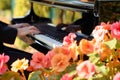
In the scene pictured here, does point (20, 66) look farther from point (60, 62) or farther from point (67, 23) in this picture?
point (67, 23)

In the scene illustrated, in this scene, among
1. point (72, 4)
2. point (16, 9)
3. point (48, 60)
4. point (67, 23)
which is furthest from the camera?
point (16, 9)

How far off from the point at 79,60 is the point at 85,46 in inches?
3.0

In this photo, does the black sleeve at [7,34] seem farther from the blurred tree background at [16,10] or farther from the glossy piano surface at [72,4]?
the blurred tree background at [16,10]

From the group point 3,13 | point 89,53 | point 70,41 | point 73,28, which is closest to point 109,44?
point 89,53

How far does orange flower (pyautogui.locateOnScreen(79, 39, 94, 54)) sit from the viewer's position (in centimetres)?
105

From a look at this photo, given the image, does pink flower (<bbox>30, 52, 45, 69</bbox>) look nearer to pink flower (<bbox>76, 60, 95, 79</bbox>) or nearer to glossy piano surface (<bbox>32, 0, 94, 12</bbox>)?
pink flower (<bbox>76, 60, 95, 79</bbox>)

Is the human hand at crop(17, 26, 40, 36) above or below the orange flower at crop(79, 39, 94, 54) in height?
below

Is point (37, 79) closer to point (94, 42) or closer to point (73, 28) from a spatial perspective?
point (94, 42)

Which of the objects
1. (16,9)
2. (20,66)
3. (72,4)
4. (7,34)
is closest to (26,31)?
(7,34)

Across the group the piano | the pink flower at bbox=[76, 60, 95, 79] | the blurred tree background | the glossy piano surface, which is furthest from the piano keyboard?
the blurred tree background

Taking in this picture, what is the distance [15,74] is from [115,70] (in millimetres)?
295

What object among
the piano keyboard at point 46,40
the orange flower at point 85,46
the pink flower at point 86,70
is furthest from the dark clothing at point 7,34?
the pink flower at point 86,70

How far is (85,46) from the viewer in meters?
1.06

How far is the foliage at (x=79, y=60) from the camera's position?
0.96 metres
